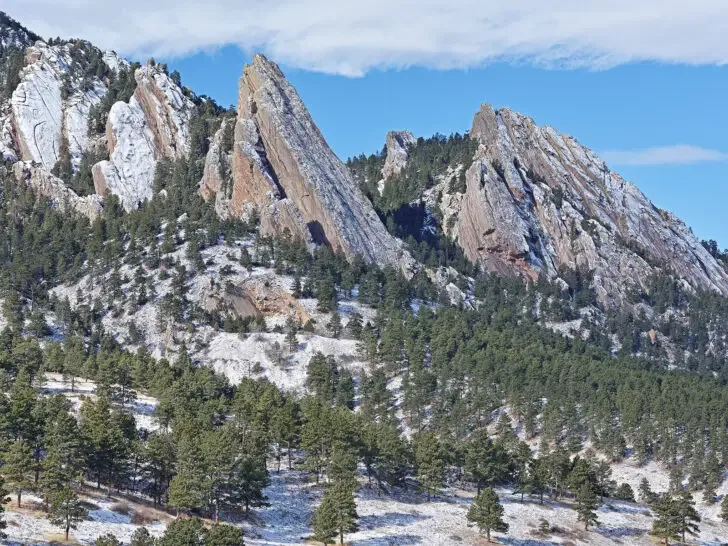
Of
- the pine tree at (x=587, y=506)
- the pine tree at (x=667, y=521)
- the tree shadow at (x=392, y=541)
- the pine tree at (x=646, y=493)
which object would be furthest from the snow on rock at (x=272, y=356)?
the pine tree at (x=667, y=521)

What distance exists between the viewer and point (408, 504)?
119750mm

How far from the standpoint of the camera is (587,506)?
118 m

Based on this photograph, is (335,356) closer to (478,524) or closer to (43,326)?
(43,326)

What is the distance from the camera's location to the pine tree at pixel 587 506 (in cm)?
11769

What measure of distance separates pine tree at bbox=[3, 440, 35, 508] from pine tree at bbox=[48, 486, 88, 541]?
6758 millimetres

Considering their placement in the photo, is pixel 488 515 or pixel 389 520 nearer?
pixel 488 515

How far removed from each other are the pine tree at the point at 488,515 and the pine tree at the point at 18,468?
46.2 m

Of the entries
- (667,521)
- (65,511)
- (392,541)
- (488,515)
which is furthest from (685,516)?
(65,511)

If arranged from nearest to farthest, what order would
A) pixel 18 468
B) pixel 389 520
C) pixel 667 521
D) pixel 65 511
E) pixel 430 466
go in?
pixel 65 511 → pixel 18 468 → pixel 389 520 → pixel 667 521 → pixel 430 466

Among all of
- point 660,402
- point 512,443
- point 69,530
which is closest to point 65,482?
point 69,530

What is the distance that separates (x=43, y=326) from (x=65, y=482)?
9787 cm

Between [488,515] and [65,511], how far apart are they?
44933 millimetres

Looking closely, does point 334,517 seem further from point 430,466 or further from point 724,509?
point 724,509

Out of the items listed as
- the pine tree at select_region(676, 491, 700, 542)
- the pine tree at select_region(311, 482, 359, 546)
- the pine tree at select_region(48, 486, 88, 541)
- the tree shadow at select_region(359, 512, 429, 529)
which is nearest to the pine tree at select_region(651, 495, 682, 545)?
the pine tree at select_region(676, 491, 700, 542)
